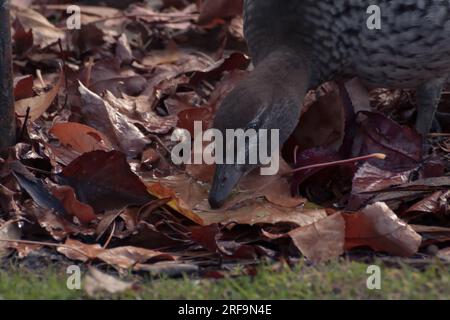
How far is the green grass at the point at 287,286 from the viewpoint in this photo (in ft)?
13.2

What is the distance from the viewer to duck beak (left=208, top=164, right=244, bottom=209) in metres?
4.96

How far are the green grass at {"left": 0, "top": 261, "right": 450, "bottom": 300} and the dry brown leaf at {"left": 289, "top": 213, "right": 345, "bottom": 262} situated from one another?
0.23 metres

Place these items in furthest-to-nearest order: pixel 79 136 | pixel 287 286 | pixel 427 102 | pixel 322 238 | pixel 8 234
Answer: pixel 427 102, pixel 79 136, pixel 8 234, pixel 322 238, pixel 287 286

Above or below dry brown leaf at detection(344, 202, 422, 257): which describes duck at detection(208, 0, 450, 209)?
above

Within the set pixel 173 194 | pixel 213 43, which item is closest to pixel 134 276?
pixel 173 194

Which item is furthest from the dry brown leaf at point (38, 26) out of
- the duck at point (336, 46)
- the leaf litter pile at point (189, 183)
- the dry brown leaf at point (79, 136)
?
the duck at point (336, 46)

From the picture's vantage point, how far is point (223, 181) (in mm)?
4965

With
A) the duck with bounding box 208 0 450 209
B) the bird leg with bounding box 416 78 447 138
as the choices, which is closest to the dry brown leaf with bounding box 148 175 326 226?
the duck with bounding box 208 0 450 209

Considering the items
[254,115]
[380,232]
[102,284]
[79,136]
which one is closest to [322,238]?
[380,232]

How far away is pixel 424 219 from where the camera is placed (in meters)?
5.10

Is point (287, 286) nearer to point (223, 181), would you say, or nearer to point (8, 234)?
point (223, 181)

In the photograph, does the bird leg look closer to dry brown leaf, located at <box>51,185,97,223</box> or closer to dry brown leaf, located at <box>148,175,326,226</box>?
dry brown leaf, located at <box>148,175,326,226</box>

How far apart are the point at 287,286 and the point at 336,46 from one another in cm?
194

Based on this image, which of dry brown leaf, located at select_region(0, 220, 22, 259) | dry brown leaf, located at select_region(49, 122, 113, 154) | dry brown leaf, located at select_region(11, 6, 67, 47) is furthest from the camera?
dry brown leaf, located at select_region(11, 6, 67, 47)
